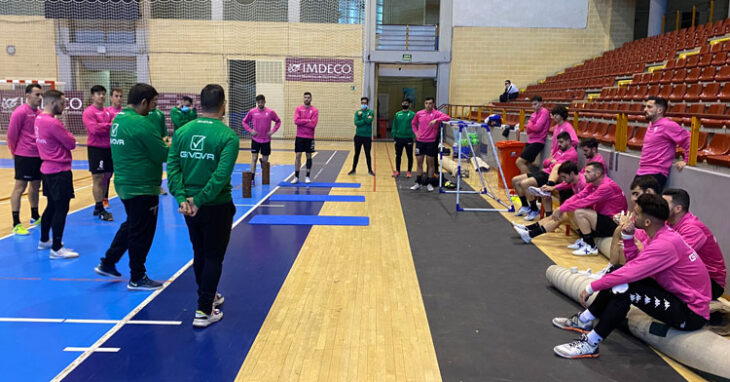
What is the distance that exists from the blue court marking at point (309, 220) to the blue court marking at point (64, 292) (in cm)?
113

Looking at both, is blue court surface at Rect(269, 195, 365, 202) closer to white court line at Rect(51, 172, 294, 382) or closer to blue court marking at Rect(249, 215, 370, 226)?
blue court marking at Rect(249, 215, 370, 226)

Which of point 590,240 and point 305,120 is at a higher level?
point 305,120

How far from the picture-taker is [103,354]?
3.55 metres

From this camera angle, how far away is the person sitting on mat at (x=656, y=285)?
3445mm

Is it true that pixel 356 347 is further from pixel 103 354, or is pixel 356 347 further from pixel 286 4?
pixel 286 4

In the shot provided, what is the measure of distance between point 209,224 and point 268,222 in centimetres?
372

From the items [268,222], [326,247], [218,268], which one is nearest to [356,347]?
[218,268]

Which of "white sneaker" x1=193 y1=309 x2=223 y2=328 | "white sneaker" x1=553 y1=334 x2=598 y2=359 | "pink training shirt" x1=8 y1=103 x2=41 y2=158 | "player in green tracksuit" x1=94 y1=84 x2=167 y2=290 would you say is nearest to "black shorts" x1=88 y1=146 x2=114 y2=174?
"pink training shirt" x1=8 y1=103 x2=41 y2=158

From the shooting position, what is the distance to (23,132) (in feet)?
20.7

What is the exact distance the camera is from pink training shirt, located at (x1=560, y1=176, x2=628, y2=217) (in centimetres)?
601

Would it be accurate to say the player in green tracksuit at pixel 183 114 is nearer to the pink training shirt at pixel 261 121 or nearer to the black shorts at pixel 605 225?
the pink training shirt at pixel 261 121

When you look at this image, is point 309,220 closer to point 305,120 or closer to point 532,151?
point 305,120

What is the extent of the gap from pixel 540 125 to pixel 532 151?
1.51ft

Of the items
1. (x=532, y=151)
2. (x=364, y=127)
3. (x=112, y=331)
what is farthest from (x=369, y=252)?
(x=364, y=127)
